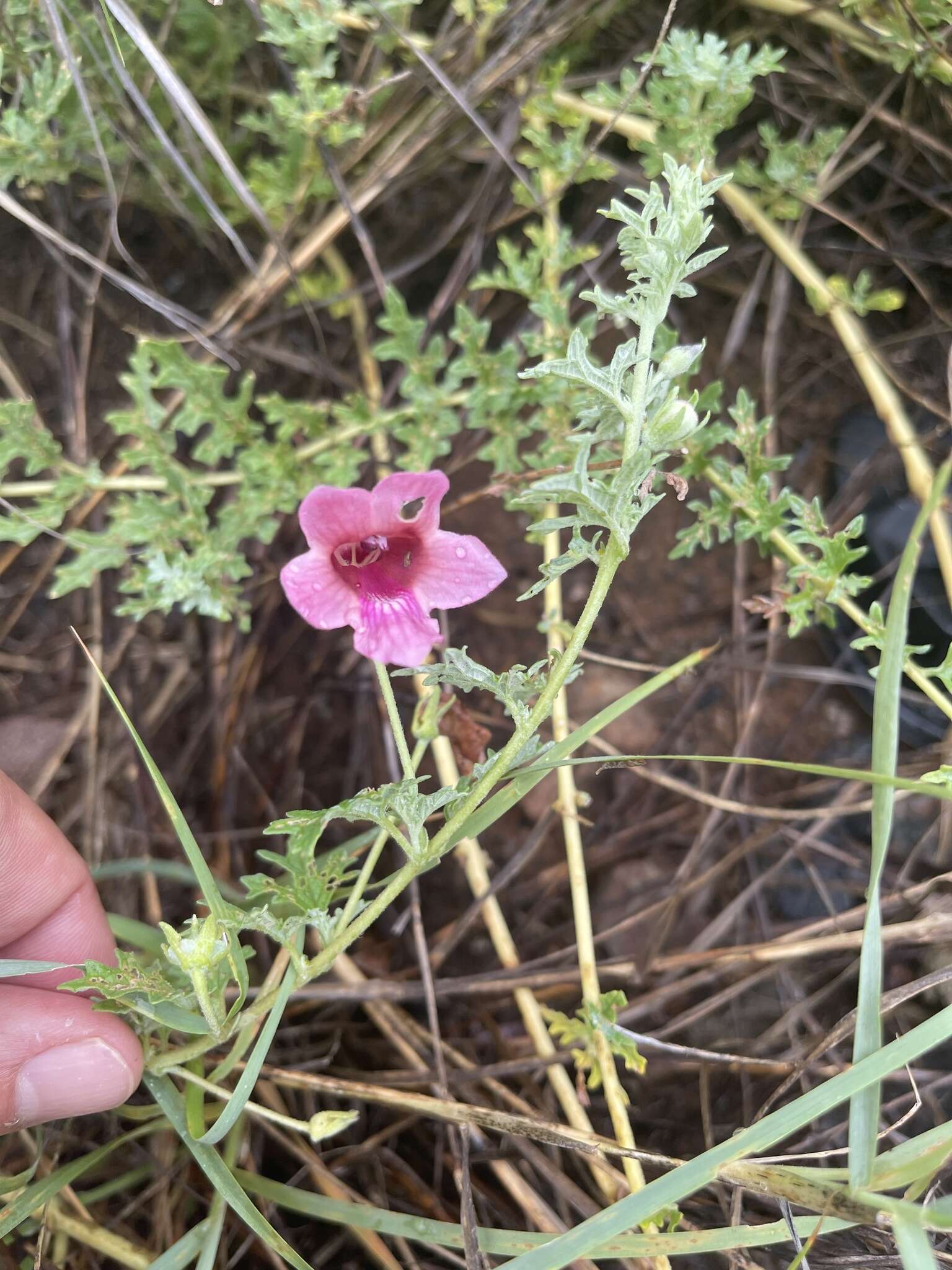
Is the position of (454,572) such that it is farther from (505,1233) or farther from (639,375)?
(505,1233)

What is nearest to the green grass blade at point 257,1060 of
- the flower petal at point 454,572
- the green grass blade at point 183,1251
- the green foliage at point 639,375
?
the green grass blade at point 183,1251

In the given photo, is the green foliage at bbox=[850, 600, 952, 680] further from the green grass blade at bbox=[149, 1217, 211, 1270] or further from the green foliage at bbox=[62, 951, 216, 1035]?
the green grass blade at bbox=[149, 1217, 211, 1270]

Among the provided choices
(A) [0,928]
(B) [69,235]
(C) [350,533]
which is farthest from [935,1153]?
(B) [69,235]

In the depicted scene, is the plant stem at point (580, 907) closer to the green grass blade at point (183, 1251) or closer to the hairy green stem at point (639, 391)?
the hairy green stem at point (639, 391)

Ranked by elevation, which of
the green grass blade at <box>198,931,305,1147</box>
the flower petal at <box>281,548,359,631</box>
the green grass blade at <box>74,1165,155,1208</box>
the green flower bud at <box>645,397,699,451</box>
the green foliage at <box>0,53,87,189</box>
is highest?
the green foliage at <box>0,53,87,189</box>

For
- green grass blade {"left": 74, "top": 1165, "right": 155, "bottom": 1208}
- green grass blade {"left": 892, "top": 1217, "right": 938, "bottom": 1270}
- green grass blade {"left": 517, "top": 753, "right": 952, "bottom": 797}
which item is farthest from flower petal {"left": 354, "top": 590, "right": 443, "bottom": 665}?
green grass blade {"left": 74, "top": 1165, "right": 155, "bottom": 1208}
